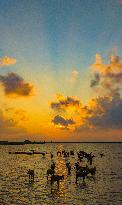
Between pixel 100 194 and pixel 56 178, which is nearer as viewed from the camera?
pixel 100 194

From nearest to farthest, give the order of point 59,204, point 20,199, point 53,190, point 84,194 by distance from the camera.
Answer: point 59,204 < point 20,199 < point 84,194 < point 53,190

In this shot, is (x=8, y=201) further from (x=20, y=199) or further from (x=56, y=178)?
(x=56, y=178)

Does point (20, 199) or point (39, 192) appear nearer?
point (20, 199)

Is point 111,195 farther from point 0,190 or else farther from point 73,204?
point 0,190

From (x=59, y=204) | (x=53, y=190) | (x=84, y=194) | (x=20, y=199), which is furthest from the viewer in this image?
(x=53, y=190)

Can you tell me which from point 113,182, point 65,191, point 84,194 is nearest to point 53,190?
point 65,191

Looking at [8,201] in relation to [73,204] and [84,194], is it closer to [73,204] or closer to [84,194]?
[73,204]

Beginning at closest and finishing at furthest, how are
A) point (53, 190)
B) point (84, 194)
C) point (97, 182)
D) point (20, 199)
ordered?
point (20, 199) → point (84, 194) → point (53, 190) → point (97, 182)

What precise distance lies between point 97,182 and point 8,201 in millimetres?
18636

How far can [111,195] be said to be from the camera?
133ft

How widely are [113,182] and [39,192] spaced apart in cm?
1421

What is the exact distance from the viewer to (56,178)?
46.7 m

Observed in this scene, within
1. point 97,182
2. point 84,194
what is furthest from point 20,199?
point 97,182

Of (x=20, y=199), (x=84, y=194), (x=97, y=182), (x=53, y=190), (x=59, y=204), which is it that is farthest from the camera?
(x=97, y=182)
